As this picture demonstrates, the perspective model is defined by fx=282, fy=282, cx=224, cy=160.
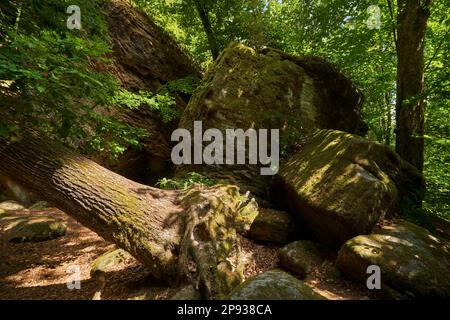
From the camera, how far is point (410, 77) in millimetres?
7348

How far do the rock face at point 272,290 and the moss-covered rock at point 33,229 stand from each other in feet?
19.6

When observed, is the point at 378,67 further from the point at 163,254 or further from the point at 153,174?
the point at 163,254

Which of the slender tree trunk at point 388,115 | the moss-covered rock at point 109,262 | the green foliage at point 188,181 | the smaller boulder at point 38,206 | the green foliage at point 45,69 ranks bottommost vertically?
the moss-covered rock at point 109,262

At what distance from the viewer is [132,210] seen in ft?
13.8

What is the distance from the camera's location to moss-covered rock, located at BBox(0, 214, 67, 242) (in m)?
6.76

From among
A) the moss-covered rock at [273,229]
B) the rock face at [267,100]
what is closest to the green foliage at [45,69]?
the rock face at [267,100]

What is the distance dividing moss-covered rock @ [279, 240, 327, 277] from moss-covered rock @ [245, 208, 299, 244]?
1.28 feet

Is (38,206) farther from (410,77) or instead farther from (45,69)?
(410,77)

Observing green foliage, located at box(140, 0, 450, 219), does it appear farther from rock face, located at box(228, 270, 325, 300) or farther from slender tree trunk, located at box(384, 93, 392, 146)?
rock face, located at box(228, 270, 325, 300)

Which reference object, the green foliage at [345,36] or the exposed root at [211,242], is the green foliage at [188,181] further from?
the green foliage at [345,36]

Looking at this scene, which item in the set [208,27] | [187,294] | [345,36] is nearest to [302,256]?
[187,294]

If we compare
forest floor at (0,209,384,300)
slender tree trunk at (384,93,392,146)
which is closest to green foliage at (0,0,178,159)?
forest floor at (0,209,384,300)

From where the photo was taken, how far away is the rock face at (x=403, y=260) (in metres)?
3.92

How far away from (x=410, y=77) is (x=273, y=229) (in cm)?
542
